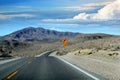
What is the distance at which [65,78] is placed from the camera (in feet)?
58.7

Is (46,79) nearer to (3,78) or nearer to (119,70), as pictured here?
(3,78)

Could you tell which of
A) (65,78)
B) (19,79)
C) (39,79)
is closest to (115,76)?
(65,78)

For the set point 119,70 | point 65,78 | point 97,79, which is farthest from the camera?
point 119,70

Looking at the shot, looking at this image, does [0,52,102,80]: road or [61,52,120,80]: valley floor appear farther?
[61,52,120,80]: valley floor

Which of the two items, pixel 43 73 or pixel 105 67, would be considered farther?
pixel 105 67

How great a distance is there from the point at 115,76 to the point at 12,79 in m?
5.65

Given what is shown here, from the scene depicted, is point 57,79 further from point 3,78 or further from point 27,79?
point 3,78

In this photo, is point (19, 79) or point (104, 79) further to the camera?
point (19, 79)

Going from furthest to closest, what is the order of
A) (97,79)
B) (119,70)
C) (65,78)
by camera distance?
1. (119,70)
2. (65,78)
3. (97,79)

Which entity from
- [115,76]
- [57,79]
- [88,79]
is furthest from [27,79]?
[115,76]

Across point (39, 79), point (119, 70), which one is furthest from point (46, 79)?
point (119, 70)

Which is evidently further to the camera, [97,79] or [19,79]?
[19,79]

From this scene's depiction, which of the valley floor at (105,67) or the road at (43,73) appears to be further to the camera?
the valley floor at (105,67)

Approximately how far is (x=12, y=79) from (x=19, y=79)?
1.26 feet
